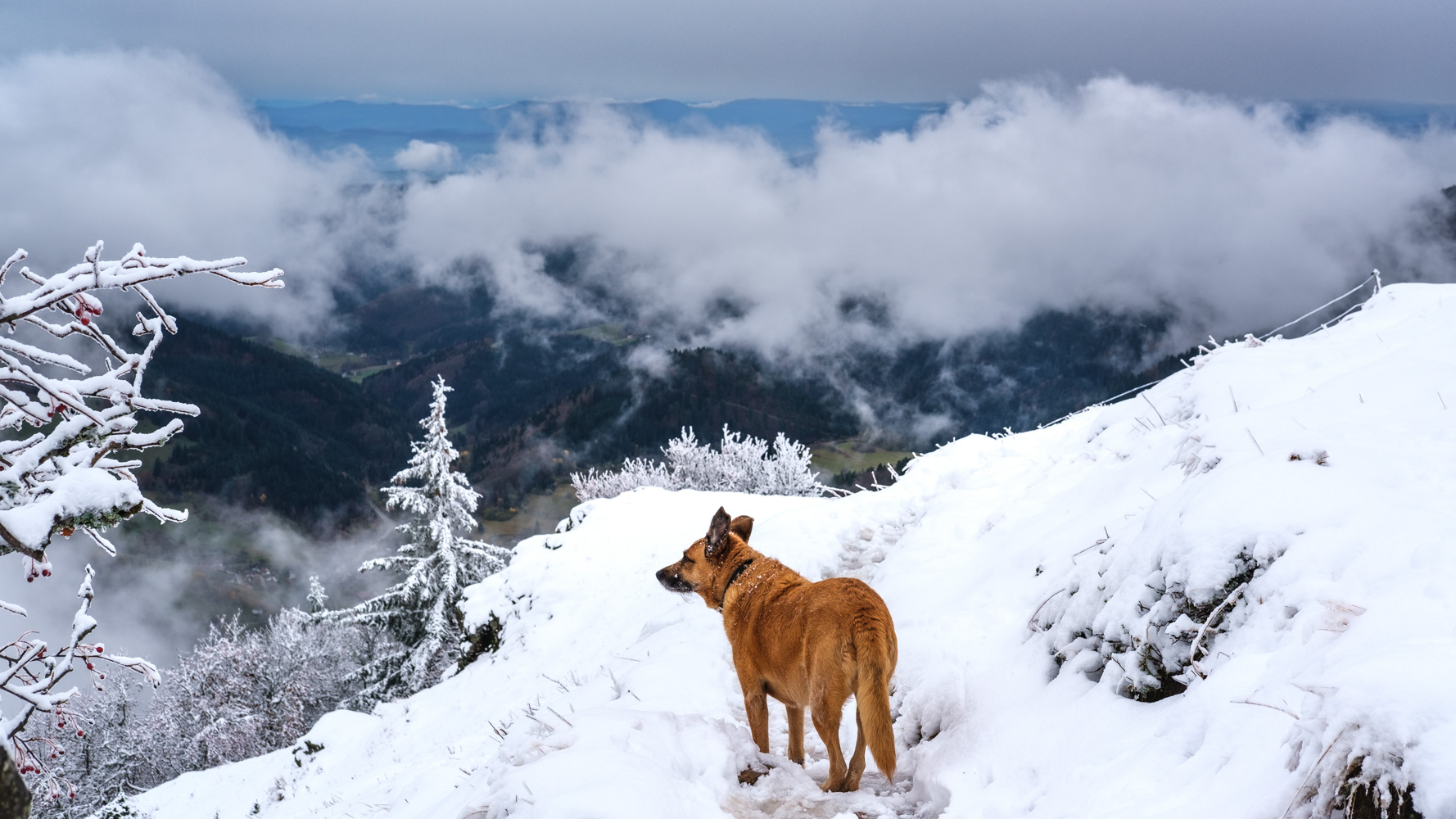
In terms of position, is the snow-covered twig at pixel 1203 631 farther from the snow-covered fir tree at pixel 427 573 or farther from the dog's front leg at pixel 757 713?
the snow-covered fir tree at pixel 427 573

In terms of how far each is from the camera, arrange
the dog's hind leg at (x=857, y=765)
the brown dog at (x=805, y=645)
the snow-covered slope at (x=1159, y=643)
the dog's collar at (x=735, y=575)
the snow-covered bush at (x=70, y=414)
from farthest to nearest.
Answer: the dog's collar at (x=735, y=575) < the dog's hind leg at (x=857, y=765) < the brown dog at (x=805, y=645) < the snow-covered slope at (x=1159, y=643) < the snow-covered bush at (x=70, y=414)

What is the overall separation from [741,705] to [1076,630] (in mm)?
3381

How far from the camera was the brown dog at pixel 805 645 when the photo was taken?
424 centimetres

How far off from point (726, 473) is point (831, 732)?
131 feet

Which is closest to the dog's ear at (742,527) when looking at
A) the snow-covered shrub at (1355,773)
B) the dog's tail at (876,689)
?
the dog's tail at (876,689)

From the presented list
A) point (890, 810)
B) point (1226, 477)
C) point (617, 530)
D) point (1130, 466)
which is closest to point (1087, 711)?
point (890, 810)

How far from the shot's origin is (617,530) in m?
17.7

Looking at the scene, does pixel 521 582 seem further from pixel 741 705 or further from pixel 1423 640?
pixel 1423 640

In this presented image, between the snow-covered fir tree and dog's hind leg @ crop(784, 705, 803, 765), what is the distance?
26593 millimetres

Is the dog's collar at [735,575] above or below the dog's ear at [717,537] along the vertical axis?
below

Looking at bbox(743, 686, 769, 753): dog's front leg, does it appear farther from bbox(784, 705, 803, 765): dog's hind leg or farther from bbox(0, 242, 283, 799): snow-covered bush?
bbox(0, 242, 283, 799): snow-covered bush

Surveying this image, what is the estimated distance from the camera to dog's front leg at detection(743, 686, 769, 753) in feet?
17.8

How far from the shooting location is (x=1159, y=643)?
13.4 feet

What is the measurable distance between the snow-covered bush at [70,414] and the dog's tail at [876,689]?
11.6ft
